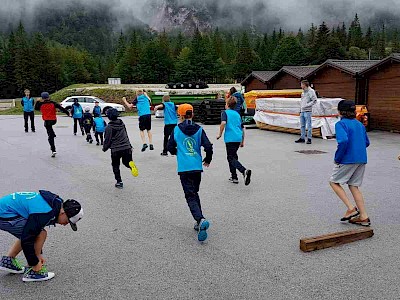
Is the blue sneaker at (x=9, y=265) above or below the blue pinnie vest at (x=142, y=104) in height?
below

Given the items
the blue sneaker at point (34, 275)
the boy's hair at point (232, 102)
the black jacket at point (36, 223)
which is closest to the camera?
the black jacket at point (36, 223)

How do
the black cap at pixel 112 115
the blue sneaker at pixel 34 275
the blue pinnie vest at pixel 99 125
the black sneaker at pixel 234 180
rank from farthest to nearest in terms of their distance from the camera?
1. the blue pinnie vest at pixel 99 125
2. the black sneaker at pixel 234 180
3. the black cap at pixel 112 115
4. the blue sneaker at pixel 34 275

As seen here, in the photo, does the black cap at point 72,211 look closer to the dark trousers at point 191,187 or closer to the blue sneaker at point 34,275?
the blue sneaker at point 34,275

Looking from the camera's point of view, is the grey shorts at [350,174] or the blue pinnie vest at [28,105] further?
the blue pinnie vest at [28,105]

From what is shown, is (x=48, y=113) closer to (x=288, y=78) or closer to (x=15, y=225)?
(x=15, y=225)

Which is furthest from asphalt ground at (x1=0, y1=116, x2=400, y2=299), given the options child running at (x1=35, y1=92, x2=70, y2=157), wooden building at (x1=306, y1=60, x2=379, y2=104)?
wooden building at (x1=306, y1=60, x2=379, y2=104)

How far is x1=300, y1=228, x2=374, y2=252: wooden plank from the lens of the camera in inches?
187

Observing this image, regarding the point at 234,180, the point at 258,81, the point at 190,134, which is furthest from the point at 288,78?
the point at 190,134

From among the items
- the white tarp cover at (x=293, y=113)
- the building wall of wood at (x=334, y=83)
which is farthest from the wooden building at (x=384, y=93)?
the white tarp cover at (x=293, y=113)

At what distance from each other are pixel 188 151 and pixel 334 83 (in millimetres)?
18354

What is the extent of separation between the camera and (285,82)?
94.0 feet

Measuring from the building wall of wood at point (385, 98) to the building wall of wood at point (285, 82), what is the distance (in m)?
7.99

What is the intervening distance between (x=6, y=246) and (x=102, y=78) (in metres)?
91.8

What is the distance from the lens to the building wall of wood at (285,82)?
27359 mm
